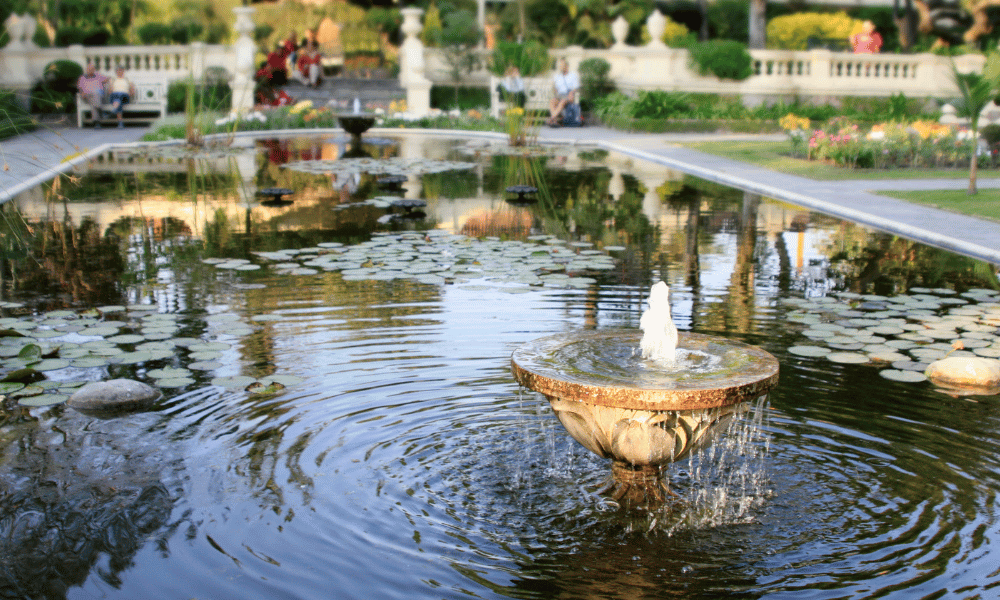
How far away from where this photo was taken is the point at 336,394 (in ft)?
19.3

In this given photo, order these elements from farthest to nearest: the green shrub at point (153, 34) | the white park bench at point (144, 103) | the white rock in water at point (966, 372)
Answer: the green shrub at point (153, 34)
the white park bench at point (144, 103)
the white rock in water at point (966, 372)

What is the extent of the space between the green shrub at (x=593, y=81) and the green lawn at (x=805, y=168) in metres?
9.62

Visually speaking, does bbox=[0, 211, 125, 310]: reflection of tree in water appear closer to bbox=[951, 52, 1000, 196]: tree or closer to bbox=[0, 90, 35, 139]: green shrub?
bbox=[0, 90, 35, 139]: green shrub

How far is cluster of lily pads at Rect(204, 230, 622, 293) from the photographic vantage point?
898 cm

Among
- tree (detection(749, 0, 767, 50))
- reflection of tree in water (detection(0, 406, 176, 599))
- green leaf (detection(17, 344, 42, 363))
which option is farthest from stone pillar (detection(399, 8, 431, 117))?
reflection of tree in water (detection(0, 406, 176, 599))

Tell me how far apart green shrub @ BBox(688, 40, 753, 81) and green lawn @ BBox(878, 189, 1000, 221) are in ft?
49.4

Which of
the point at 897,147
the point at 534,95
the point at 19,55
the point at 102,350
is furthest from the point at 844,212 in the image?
the point at 19,55

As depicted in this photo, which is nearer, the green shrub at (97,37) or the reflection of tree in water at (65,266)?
the reflection of tree in water at (65,266)

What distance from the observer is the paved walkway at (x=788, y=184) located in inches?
416

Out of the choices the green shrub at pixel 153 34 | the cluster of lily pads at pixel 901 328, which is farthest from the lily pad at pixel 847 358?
the green shrub at pixel 153 34

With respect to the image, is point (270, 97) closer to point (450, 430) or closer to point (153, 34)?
point (153, 34)

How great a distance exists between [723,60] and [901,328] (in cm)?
2254

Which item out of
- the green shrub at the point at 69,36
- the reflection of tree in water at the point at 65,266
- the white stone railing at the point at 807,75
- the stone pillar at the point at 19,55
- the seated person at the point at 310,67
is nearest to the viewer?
the reflection of tree in water at the point at 65,266

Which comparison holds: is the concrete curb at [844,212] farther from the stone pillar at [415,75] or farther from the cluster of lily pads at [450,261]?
the stone pillar at [415,75]
